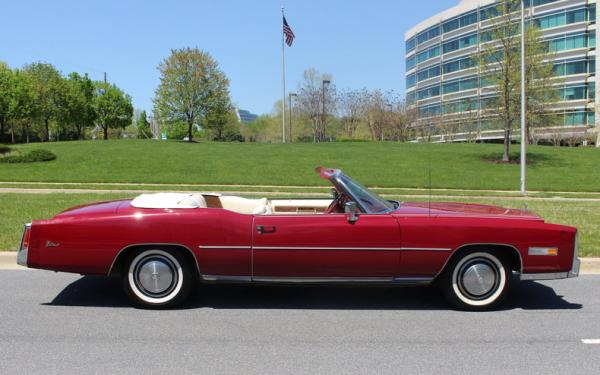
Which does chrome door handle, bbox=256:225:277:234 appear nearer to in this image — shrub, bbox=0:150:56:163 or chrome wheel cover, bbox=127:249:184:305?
chrome wheel cover, bbox=127:249:184:305

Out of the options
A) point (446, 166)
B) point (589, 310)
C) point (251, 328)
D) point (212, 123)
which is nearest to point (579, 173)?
point (446, 166)

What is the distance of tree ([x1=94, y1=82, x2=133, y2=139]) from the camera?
5972 cm

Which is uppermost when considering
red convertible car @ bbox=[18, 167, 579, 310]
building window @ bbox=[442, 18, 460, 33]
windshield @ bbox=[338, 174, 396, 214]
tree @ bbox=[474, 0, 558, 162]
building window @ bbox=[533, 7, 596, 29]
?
building window @ bbox=[442, 18, 460, 33]

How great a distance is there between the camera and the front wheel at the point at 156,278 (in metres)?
4.75

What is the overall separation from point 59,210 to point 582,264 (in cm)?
913

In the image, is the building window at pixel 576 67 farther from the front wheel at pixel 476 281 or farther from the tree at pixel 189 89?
the front wheel at pixel 476 281

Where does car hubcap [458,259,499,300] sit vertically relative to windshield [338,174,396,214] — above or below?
below

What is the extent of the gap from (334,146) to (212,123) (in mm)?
14329

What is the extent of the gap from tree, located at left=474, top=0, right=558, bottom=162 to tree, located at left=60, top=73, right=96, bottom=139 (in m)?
40.4

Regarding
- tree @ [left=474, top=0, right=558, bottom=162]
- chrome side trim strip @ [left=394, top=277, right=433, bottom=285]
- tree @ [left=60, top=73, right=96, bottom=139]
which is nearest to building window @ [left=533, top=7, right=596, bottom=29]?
tree @ [left=474, top=0, right=558, bottom=162]

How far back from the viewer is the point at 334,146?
37438 millimetres

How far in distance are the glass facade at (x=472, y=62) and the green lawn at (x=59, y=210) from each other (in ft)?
114

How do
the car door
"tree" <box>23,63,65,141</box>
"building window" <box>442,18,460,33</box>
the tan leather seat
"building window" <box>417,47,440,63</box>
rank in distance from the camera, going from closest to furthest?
1. the car door
2. the tan leather seat
3. "tree" <box>23,63,65,141</box>
4. "building window" <box>442,18,460,33</box>
5. "building window" <box>417,47,440,63</box>

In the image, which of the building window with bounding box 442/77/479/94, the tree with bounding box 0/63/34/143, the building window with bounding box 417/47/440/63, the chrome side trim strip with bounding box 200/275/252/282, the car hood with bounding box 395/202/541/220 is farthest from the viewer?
the building window with bounding box 417/47/440/63
